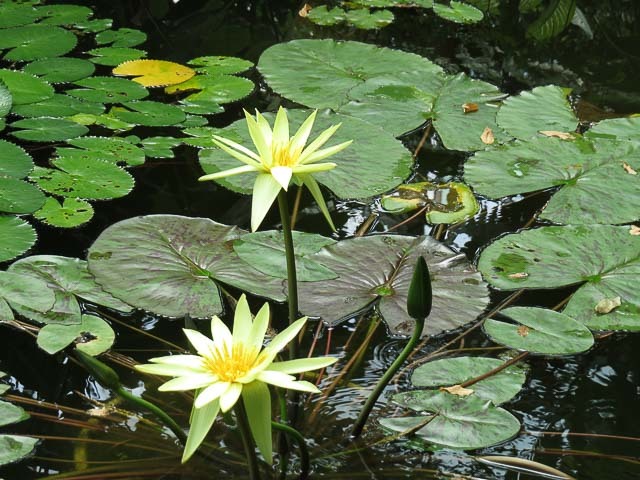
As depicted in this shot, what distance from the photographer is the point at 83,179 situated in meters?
2.18

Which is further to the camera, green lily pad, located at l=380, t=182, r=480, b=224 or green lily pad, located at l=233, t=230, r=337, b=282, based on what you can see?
green lily pad, located at l=380, t=182, r=480, b=224

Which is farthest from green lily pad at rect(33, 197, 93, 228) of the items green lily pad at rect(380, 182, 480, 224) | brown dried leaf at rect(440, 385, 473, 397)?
brown dried leaf at rect(440, 385, 473, 397)

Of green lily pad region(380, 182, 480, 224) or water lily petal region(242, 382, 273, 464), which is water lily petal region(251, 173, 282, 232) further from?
green lily pad region(380, 182, 480, 224)

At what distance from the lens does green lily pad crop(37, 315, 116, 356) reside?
5.16ft

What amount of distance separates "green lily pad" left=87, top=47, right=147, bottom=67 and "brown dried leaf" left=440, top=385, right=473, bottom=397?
1.84 meters

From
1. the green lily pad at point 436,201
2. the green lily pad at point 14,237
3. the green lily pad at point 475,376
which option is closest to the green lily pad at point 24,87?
the green lily pad at point 14,237

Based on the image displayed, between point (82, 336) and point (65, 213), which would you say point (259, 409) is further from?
point (65, 213)

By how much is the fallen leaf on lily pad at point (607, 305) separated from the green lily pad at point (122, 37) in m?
1.99

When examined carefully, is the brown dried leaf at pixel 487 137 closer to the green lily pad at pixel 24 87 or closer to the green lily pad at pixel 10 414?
the green lily pad at pixel 24 87

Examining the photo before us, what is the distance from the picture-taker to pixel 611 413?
60.9 inches

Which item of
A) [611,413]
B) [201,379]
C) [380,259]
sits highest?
[201,379]

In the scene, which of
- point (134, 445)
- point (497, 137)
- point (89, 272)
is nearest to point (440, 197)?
point (497, 137)

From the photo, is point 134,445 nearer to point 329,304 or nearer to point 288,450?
point 288,450

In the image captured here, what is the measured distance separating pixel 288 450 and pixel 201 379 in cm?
36
